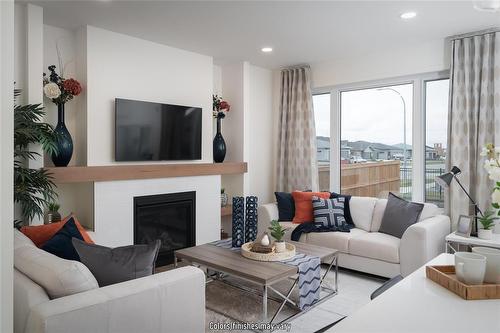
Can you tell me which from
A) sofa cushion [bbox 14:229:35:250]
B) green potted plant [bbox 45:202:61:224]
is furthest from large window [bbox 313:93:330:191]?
sofa cushion [bbox 14:229:35:250]

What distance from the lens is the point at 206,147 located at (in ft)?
16.8

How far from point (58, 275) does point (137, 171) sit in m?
2.47

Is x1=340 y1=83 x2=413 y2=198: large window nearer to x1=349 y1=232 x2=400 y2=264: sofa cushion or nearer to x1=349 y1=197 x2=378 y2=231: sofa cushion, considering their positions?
x1=349 y1=197 x2=378 y2=231: sofa cushion

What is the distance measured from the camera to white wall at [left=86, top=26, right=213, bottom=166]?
392cm

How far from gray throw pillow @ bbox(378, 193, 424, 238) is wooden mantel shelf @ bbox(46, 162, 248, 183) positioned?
2.04m

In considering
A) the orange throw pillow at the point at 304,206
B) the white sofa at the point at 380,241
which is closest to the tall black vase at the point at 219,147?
the orange throw pillow at the point at 304,206

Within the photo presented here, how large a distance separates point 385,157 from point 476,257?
3.84 meters

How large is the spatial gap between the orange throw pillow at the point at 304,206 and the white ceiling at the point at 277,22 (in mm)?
1827

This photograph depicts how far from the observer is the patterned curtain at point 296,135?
18.1 ft

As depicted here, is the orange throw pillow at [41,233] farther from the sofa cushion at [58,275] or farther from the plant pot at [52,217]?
the plant pot at [52,217]

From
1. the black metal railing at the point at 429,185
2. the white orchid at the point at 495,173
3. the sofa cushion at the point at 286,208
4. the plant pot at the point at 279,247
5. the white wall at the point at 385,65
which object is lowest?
the plant pot at the point at 279,247

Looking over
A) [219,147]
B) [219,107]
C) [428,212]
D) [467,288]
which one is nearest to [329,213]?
[428,212]

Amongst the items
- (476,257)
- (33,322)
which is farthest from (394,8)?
(33,322)

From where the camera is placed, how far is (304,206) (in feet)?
15.2
